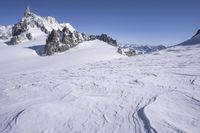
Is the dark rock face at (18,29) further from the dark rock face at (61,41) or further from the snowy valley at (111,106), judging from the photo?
the snowy valley at (111,106)

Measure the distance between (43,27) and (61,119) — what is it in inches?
2535

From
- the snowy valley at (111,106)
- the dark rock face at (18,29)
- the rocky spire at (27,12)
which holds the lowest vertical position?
the snowy valley at (111,106)

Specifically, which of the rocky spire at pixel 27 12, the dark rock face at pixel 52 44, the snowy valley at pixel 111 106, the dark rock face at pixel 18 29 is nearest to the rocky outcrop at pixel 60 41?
the dark rock face at pixel 52 44

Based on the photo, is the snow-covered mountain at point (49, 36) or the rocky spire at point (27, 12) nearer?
the snow-covered mountain at point (49, 36)

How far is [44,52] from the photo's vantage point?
41594mm

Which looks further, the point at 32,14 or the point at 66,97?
the point at 32,14

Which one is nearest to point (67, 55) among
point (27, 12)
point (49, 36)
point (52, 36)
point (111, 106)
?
point (52, 36)

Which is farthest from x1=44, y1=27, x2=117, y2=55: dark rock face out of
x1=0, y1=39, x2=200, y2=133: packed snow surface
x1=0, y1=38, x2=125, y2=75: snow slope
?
x1=0, y1=39, x2=200, y2=133: packed snow surface

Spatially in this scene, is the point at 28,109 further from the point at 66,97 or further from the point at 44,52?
the point at 44,52

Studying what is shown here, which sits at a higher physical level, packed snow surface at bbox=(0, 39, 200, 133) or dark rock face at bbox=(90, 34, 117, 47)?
dark rock face at bbox=(90, 34, 117, 47)

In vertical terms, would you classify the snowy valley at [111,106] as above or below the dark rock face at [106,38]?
below

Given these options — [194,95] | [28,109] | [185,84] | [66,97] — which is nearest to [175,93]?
[194,95]

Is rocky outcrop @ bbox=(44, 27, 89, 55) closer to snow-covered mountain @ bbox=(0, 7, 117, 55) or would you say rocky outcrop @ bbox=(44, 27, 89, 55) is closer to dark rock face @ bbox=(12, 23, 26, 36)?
snow-covered mountain @ bbox=(0, 7, 117, 55)

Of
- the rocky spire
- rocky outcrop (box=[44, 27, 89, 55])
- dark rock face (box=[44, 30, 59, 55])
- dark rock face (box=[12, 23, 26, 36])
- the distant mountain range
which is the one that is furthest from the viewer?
the rocky spire
